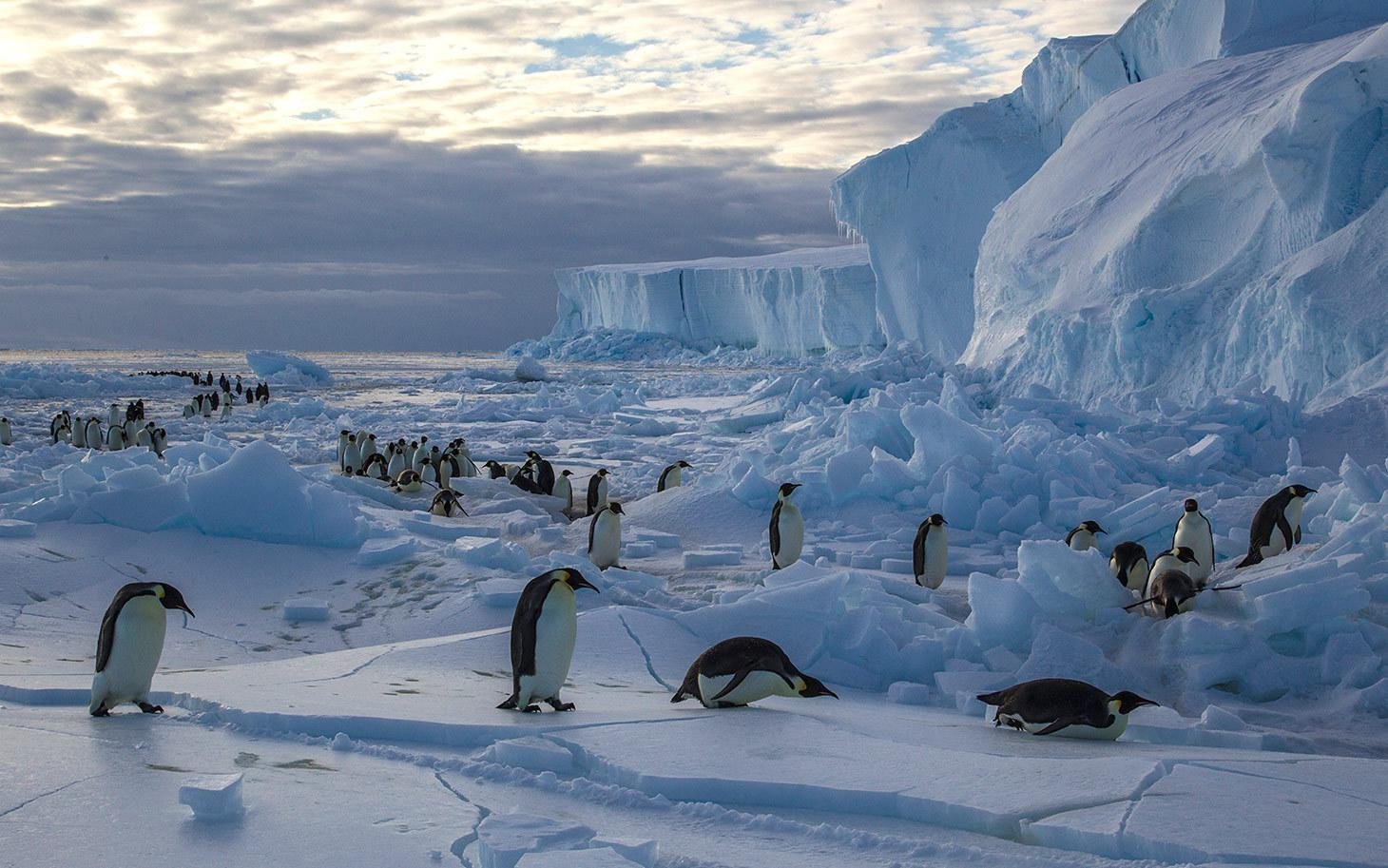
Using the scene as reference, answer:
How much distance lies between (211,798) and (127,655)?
143 centimetres

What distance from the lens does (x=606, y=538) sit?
7.78 m

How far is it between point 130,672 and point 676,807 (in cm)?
202

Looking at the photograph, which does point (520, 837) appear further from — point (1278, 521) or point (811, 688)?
point (1278, 521)

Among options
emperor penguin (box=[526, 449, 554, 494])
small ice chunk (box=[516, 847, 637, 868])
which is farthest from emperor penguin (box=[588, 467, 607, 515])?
small ice chunk (box=[516, 847, 637, 868])

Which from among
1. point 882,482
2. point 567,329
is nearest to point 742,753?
point 882,482

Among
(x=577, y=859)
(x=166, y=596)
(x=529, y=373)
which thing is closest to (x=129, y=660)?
(x=166, y=596)

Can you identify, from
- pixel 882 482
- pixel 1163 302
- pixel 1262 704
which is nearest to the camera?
pixel 1262 704

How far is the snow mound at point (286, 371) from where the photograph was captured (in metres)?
38.2

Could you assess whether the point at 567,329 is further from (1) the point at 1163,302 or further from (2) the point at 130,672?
(2) the point at 130,672

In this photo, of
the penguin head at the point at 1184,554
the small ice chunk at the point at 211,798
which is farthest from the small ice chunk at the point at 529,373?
the small ice chunk at the point at 211,798

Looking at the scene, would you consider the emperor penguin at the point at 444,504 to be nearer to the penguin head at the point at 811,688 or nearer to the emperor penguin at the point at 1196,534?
the emperor penguin at the point at 1196,534

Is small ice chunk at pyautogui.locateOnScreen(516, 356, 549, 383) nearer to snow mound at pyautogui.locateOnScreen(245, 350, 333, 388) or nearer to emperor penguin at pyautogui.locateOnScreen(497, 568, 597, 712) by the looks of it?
snow mound at pyautogui.locateOnScreen(245, 350, 333, 388)

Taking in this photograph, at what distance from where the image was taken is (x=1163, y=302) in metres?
12.7

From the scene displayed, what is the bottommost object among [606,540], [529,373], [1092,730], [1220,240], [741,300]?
[1092,730]
